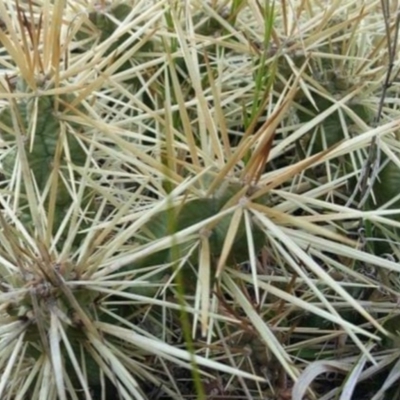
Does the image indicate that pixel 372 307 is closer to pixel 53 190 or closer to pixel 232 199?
pixel 232 199

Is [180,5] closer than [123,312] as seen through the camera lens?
No

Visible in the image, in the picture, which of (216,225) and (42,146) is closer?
(216,225)

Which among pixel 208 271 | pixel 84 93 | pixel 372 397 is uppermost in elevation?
pixel 84 93

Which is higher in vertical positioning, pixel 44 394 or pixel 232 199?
pixel 232 199

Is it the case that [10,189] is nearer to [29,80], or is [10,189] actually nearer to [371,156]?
[29,80]

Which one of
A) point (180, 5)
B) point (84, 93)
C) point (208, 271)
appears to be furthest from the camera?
point (180, 5)

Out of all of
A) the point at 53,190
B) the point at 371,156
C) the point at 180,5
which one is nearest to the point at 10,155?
the point at 53,190

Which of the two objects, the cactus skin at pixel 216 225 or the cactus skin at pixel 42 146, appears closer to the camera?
the cactus skin at pixel 216 225

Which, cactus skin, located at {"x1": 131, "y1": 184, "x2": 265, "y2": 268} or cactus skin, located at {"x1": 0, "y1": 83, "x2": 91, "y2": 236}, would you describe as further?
cactus skin, located at {"x1": 0, "y1": 83, "x2": 91, "y2": 236}

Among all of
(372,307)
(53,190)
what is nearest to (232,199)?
(53,190)

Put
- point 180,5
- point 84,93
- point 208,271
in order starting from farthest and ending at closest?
point 180,5
point 84,93
point 208,271
